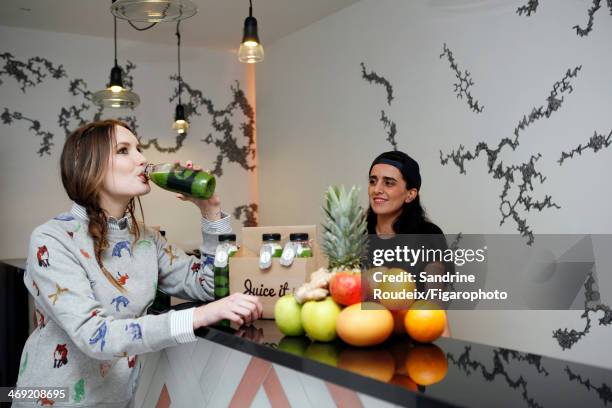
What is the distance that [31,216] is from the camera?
516 cm

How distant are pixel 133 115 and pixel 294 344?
16.3ft

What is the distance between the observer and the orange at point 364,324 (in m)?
1.12

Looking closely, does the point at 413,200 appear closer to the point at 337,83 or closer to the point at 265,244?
the point at 265,244

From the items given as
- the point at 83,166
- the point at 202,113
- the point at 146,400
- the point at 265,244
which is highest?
the point at 202,113

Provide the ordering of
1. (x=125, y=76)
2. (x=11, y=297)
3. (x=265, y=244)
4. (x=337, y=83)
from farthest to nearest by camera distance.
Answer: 1. (x=125, y=76)
2. (x=337, y=83)
3. (x=11, y=297)
4. (x=265, y=244)

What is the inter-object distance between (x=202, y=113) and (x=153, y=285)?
4671 millimetres

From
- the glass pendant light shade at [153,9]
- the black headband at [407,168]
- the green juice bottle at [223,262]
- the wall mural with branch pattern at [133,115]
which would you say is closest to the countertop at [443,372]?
the green juice bottle at [223,262]

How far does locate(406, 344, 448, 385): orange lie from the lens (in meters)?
0.94

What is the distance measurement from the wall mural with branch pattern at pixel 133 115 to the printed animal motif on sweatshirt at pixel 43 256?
3676 millimetres

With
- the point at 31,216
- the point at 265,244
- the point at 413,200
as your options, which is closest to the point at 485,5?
the point at 413,200

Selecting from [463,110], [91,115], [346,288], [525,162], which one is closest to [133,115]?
[91,115]

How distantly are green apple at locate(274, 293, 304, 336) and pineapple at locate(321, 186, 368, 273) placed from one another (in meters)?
0.11

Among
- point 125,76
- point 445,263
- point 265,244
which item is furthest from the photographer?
point 125,76

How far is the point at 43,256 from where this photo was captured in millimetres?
1385
